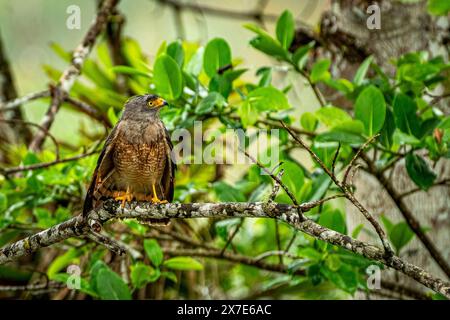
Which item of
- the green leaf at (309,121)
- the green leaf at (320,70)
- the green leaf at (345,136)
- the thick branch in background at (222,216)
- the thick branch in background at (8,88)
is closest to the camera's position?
the thick branch in background at (222,216)

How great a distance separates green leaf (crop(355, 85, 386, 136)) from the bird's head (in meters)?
1.07

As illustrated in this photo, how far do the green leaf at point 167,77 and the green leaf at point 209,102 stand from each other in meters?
0.15

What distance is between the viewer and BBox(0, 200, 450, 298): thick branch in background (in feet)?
6.75

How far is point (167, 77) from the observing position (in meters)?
3.37

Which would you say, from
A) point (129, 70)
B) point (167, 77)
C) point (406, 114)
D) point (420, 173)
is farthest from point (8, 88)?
point (420, 173)

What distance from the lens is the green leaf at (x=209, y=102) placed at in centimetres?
329

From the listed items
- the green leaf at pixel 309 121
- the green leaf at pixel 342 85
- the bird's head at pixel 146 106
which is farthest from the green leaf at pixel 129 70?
the green leaf at pixel 342 85

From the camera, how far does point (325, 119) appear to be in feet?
10.4

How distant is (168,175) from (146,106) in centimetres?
40

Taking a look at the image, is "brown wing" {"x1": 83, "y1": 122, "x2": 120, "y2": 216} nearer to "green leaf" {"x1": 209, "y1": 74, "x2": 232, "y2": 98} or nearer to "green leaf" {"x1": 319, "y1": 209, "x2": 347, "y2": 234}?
"green leaf" {"x1": 209, "y1": 74, "x2": 232, "y2": 98}

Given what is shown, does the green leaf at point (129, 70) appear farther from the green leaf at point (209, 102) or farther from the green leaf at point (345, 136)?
the green leaf at point (345, 136)

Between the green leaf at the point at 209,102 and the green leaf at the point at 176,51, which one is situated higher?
the green leaf at the point at 176,51
